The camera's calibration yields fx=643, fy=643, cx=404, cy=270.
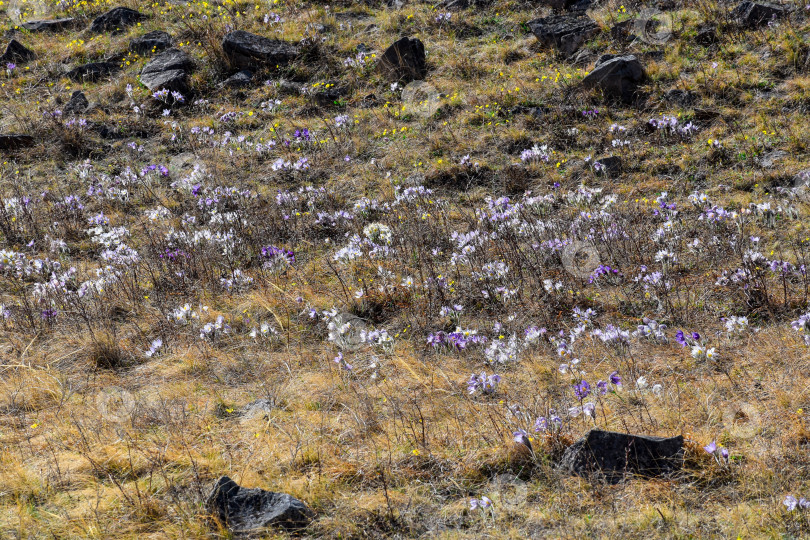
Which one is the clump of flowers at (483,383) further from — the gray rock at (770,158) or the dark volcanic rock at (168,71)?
the dark volcanic rock at (168,71)

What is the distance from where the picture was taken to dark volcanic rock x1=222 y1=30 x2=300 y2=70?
1281cm

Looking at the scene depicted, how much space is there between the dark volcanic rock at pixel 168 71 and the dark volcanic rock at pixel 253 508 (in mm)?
10490

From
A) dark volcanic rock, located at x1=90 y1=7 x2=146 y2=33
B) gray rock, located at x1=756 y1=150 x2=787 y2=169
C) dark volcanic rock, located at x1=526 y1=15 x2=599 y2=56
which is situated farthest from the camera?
dark volcanic rock, located at x1=90 y1=7 x2=146 y2=33

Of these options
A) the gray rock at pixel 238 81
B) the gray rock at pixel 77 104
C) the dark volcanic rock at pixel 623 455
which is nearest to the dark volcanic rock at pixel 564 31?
the gray rock at pixel 238 81

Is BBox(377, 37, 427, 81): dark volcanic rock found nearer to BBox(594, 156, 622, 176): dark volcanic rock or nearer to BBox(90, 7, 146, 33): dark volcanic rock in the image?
BBox(594, 156, 622, 176): dark volcanic rock

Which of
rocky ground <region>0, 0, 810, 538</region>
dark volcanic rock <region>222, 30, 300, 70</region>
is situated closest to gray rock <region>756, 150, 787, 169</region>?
rocky ground <region>0, 0, 810, 538</region>

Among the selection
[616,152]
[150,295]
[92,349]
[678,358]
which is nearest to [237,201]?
[150,295]

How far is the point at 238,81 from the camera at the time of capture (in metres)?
12.6

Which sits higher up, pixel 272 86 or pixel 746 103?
pixel 272 86

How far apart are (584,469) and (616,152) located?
6.63 m

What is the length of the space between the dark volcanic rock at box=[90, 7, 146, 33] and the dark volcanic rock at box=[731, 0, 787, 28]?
42.3 feet

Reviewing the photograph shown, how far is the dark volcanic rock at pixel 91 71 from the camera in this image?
43.0 feet

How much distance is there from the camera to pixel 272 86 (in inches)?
486

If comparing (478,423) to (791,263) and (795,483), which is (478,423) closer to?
(795,483)
